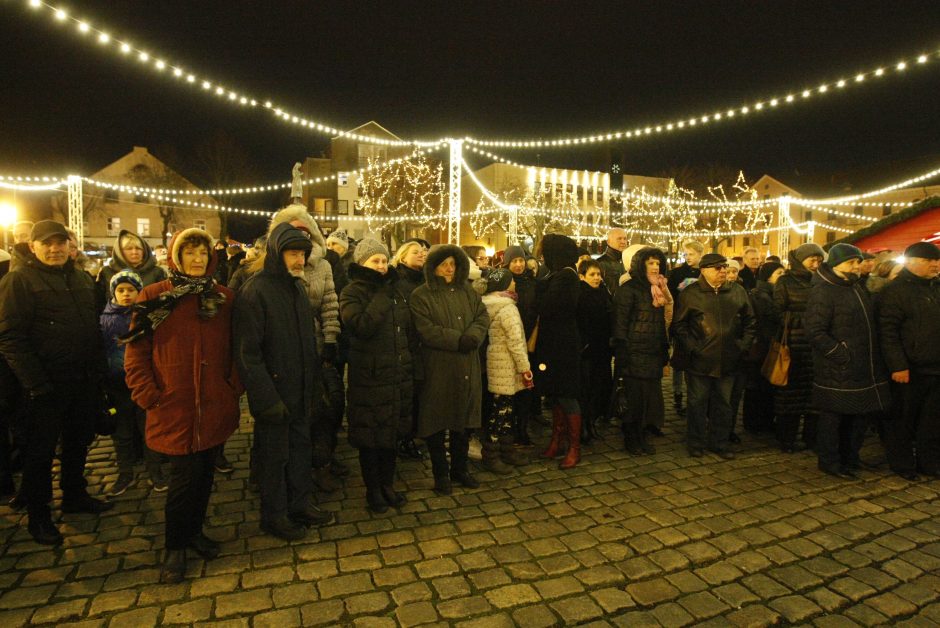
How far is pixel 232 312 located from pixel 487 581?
2260 mm

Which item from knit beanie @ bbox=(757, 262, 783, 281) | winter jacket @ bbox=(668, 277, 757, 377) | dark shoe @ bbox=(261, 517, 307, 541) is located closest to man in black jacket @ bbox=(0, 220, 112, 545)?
dark shoe @ bbox=(261, 517, 307, 541)

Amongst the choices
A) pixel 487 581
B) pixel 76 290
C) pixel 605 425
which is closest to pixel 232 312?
pixel 76 290

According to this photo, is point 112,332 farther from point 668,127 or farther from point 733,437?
point 668,127

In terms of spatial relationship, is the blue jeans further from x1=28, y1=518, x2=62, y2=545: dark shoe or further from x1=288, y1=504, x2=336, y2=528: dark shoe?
x1=28, y1=518, x2=62, y2=545: dark shoe

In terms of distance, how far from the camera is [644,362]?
5.31 meters

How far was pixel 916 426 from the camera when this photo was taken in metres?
5.07

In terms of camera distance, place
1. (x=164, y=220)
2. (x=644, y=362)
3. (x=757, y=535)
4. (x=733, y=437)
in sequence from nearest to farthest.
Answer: (x=757, y=535) → (x=644, y=362) → (x=733, y=437) → (x=164, y=220)

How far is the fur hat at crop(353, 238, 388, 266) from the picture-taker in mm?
4211

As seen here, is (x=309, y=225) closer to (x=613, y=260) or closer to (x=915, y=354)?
(x=613, y=260)

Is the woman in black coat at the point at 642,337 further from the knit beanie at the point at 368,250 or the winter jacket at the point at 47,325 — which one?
the winter jacket at the point at 47,325

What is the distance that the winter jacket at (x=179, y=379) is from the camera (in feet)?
10.2

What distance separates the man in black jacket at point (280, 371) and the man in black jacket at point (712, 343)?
3.58m

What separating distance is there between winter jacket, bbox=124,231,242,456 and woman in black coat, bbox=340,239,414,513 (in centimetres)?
96

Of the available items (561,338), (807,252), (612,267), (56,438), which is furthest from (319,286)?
(807,252)
